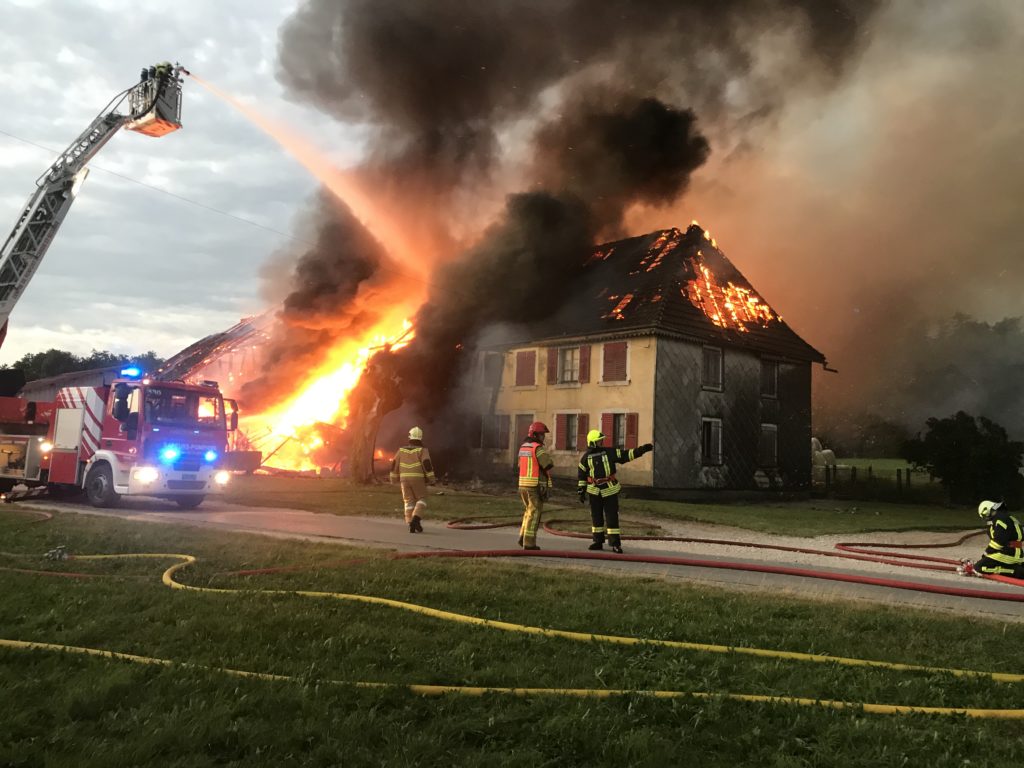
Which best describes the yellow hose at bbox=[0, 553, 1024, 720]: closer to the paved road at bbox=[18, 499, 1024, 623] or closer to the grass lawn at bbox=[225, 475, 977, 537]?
the paved road at bbox=[18, 499, 1024, 623]

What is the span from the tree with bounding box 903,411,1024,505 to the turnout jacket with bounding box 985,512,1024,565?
22096 mm

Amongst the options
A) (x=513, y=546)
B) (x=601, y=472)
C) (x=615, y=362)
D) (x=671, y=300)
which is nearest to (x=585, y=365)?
(x=615, y=362)

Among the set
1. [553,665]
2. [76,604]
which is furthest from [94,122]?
[553,665]

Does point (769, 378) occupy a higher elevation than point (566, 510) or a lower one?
higher

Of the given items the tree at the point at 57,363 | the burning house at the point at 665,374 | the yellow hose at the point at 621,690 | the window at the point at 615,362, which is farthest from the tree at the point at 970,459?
the tree at the point at 57,363

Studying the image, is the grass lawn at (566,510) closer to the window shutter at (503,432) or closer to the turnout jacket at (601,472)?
the turnout jacket at (601,472)

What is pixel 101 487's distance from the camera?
1511cm

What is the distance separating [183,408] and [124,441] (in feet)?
4.05

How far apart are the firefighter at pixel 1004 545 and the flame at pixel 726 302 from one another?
1858 cm

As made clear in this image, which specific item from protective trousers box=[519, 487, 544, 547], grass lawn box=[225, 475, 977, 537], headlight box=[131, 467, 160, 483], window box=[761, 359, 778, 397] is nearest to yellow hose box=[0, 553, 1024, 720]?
protective trousers box=[519, 487, 544, 547]

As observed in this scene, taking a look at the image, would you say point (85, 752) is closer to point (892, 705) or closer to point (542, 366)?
point (892, 705)

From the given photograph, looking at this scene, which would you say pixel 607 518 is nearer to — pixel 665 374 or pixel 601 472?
pixel 601 472

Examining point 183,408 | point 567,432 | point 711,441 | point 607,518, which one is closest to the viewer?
point 607,518

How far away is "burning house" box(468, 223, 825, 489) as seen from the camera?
2528cm
